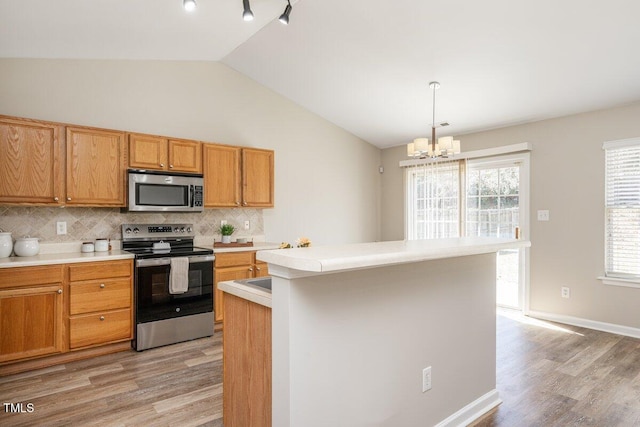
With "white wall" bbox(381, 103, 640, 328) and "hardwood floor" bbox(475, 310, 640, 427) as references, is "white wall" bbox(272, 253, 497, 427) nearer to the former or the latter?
"hardwood floor" bbox(475, 310, 640, 427)

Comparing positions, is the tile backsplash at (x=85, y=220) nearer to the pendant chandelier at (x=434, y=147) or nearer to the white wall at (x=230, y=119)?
the white wall at (x=230, y=119)

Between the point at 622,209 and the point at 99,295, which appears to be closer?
the point at 99,295

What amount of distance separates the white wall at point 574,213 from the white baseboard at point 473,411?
243 cm

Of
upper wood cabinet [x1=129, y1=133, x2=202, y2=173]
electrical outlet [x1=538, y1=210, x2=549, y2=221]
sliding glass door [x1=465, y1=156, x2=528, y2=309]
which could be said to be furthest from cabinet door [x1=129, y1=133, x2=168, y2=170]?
electrical outlet [x1=538, y1=210, x2=549, y2=221]

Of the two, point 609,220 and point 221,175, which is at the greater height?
point 221,175

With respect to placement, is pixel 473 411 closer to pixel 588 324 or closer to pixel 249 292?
pixel 249 292

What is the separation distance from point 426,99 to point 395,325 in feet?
10.9

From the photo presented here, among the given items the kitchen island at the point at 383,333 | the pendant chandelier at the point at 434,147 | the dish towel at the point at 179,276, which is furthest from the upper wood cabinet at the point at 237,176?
the kitchen island at the point at 383,333

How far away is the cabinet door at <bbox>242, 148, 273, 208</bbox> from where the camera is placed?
4.38 m

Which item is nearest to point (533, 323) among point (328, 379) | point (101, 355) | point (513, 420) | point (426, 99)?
point (513, 420)

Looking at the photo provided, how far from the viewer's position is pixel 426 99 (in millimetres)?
4359

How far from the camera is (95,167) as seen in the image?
3.36 m

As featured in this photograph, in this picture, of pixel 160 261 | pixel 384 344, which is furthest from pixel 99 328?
pixel 384 344

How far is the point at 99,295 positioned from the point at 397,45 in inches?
140
